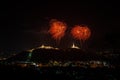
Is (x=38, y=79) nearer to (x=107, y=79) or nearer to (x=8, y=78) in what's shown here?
(x=8, y=78)

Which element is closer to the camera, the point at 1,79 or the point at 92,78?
the point at 1,79

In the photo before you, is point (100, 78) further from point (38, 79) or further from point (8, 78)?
point (8, 78)

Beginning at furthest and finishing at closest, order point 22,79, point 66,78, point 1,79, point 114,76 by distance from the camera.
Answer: point 114,76 < point 66,78 < point 22,79 < point 1,79

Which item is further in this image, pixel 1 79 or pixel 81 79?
pixel 81 79

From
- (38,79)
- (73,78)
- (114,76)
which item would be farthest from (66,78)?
(114,76)

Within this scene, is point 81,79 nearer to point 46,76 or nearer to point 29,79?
point 46,76

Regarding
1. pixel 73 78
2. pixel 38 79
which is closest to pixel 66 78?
pixel 73 78

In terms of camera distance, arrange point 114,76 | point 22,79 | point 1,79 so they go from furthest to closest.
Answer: point 114,76 → point 22,79 → point 1,79

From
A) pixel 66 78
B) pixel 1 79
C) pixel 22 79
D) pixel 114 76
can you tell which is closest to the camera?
pixel 1 79

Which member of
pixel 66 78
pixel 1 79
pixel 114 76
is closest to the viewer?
pixel 1 79
